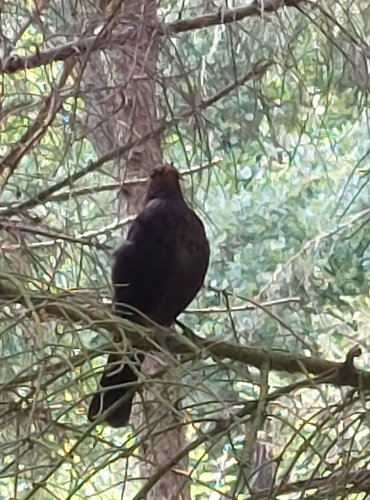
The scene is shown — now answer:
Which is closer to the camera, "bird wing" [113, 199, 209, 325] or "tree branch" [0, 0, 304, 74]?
"tree branch" [0, 0, 304, 74]

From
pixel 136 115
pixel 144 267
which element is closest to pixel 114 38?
pixel 136 115

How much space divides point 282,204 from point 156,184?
1.03 meters

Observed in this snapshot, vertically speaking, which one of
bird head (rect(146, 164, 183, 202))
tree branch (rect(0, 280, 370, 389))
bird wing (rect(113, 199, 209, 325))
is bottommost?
tree branch (rect(0, 280, 370, 389))

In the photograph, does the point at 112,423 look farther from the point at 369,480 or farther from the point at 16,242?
the point at 369,480

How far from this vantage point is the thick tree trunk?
1452 millimetres

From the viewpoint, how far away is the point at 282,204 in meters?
2.94

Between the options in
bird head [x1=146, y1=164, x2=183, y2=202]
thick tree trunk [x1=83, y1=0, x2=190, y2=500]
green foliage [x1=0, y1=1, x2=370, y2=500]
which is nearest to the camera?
thick tree trunk [x1=83, y1=0, x2=190, y2=500]

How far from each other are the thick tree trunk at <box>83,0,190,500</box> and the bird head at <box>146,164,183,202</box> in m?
0.06

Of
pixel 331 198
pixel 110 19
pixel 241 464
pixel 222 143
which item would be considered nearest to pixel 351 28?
pixel 222 143

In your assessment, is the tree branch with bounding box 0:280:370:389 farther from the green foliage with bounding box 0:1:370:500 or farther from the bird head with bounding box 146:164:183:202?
the bird head with bounding box 146:164:183:202

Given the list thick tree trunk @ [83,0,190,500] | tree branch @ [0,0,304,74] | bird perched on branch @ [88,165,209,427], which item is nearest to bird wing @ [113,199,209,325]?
bird perched on branch @ [88,165,209,427]

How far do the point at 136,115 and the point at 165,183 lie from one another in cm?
16

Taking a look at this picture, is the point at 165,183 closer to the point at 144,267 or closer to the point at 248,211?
the point at 144,267

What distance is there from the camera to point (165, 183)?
195cm
